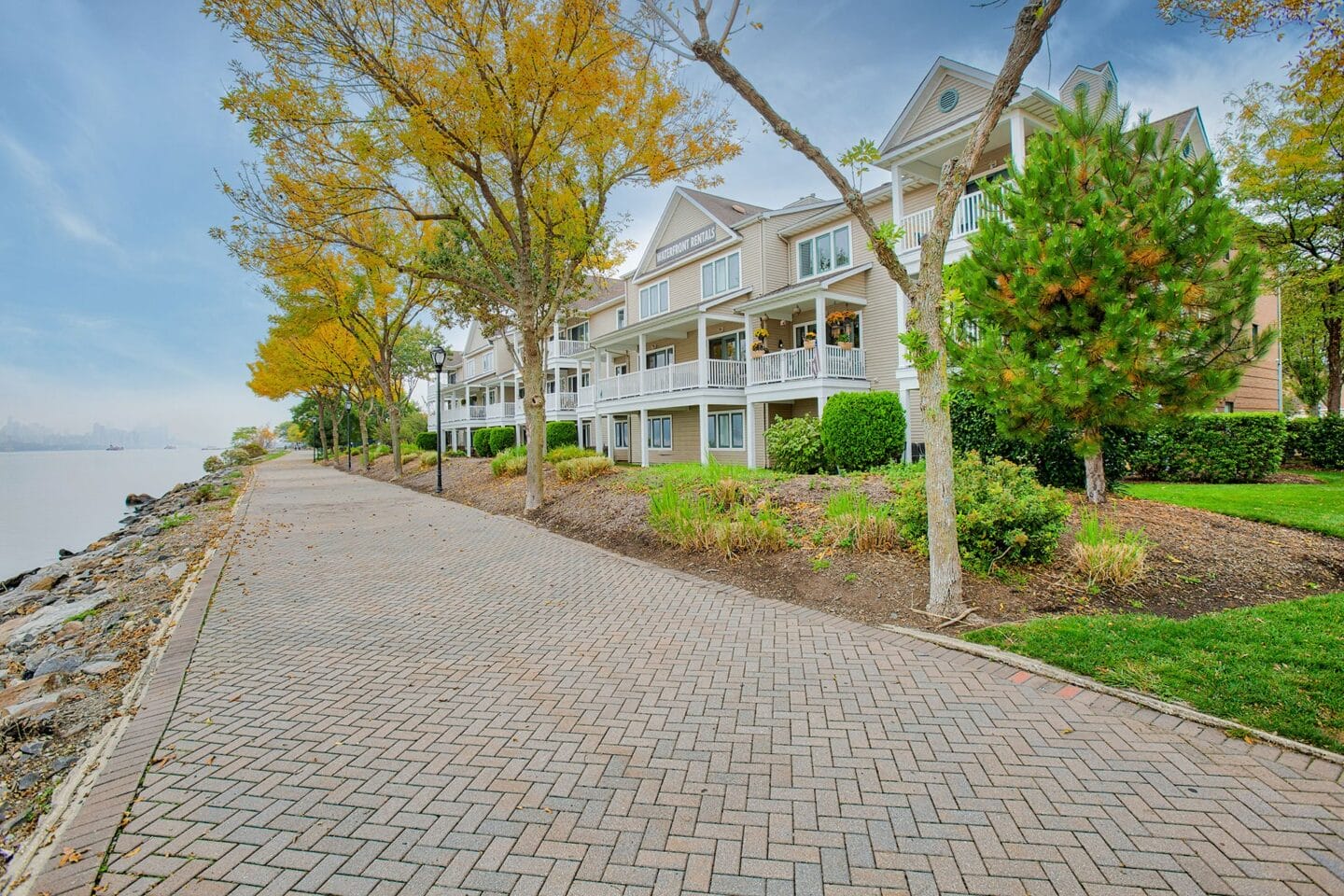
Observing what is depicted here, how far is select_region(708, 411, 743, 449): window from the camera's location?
73.3 feet

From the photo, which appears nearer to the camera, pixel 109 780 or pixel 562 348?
pixel 109 780

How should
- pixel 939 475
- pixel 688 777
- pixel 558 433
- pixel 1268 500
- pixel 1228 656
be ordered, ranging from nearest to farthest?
1. pixel 688 777
2. pixel 1228 656
3. pixel 939 475
4. pixel 1268 500
5. pixel 558 433

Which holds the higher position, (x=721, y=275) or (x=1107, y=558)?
(x=721, y=275)

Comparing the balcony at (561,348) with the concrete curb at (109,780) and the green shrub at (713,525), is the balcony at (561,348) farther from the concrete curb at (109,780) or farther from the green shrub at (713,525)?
the concrete curb at (109,780)

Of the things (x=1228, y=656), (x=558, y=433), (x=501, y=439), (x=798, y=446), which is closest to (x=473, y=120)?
(x=798, y=446)

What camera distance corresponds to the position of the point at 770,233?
21.1 metres

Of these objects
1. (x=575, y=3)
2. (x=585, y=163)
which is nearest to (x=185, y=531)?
(x=585, y=163)

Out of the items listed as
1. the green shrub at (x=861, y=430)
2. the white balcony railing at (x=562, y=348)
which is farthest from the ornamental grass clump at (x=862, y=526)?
the white balcony railing at (x=562, y=348)

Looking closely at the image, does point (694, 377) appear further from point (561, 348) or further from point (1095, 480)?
point (561, 348)

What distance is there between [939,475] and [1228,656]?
7.76 ft

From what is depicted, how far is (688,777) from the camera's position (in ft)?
10.5

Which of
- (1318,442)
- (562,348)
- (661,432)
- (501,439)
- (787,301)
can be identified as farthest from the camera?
(562,348)

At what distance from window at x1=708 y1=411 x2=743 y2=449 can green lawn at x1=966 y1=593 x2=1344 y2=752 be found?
1707 centimetres

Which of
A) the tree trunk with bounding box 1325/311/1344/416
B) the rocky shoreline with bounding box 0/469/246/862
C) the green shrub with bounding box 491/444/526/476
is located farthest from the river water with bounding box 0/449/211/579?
the tree trunk with bounding box 1325/311/1344/416
